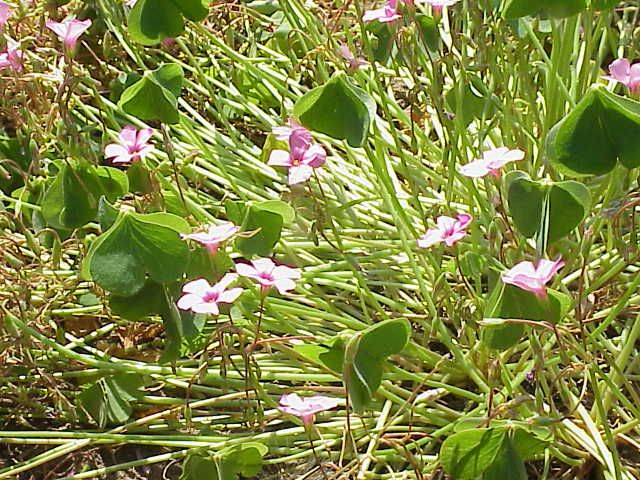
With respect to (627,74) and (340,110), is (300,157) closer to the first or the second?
(340,110)

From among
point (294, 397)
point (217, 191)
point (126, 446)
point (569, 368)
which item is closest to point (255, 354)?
point (126, 446)

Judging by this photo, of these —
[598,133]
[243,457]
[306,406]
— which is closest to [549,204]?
[598,133]

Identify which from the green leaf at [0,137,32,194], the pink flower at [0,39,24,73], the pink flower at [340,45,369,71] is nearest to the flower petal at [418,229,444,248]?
the pink flower at [340,45,369,71]

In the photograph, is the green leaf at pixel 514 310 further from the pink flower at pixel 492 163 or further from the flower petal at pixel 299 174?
the flower petal at pixel 299 174

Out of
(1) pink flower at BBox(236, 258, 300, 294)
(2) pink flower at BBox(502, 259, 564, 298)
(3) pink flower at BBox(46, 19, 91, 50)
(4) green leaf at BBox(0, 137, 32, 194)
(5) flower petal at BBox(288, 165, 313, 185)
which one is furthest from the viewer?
(4) green leaf at BBox(0, 137, 32, 194)

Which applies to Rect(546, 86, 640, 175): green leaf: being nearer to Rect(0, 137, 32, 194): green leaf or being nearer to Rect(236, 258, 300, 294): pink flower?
Rect(236, 258, 300, 294): pink flower
